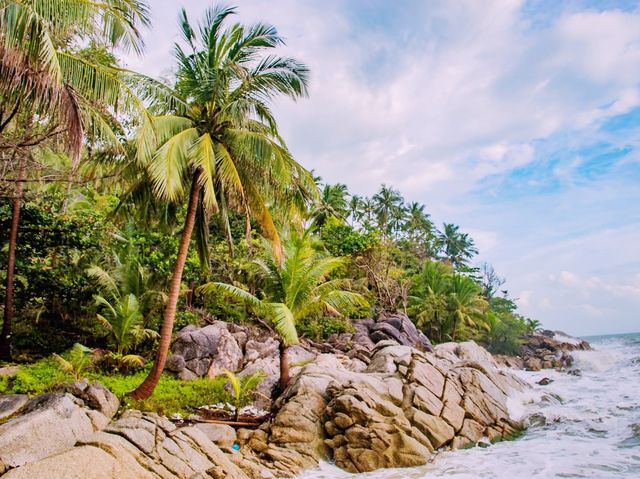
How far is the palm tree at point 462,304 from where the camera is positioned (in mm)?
27781

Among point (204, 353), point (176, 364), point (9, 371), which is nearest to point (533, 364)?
point (204, 353)

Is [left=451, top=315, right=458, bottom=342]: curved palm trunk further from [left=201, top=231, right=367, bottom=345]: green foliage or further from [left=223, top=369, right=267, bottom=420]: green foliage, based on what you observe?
[left=223, top=369, right=267, bottom=420]: green foliage

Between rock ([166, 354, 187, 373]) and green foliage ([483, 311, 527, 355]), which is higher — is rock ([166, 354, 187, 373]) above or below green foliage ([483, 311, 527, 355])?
below

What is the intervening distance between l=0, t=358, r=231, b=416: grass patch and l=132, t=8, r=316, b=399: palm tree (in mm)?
561

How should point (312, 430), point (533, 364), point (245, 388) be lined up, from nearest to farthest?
point (312, 430)
point (245, 388)
point (533, 364)

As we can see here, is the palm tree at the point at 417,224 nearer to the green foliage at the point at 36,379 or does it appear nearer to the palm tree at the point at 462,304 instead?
the palm tree at the point at 462,304

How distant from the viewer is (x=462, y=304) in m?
28.1

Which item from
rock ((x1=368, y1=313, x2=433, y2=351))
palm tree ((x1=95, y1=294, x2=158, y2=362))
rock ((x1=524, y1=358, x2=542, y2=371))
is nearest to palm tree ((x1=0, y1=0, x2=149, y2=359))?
palm tree ((x1=95, y1=294, x2=158, y2=362))

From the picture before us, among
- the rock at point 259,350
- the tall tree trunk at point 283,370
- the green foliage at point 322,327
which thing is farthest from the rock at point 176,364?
the green foliage at point 322,327

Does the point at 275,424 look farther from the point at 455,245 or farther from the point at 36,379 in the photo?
the point at 455,245

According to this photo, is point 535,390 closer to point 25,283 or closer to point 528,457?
point 528,457

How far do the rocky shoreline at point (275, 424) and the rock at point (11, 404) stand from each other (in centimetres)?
2

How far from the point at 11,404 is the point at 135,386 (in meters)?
3.21

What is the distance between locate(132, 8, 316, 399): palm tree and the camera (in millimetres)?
9680
